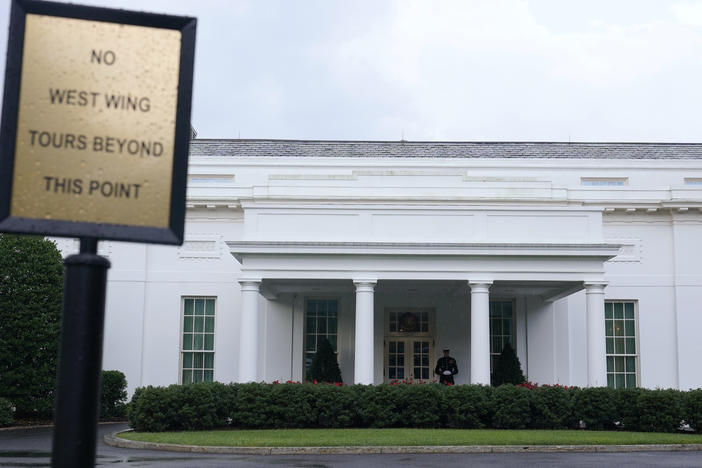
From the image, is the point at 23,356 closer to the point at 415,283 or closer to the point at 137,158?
the point at 415,283

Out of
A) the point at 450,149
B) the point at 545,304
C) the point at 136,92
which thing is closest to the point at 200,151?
the point at 450,149

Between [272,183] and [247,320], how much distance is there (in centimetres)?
691

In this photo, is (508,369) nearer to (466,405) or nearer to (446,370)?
(446,370)

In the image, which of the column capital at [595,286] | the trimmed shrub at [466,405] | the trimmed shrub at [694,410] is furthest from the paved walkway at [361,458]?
the column capital at [595,286]

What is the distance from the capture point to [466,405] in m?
20.5

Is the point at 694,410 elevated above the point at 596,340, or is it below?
below

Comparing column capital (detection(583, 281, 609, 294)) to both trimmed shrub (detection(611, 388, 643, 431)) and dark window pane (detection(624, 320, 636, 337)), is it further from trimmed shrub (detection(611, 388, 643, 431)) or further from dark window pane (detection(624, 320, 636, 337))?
dark window pane (detection(624, 320, 636, 337))

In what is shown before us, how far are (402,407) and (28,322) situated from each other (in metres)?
11.4

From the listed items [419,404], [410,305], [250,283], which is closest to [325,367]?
[250,283]

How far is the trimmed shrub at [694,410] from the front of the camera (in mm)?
20531

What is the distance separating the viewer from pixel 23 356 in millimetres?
24594

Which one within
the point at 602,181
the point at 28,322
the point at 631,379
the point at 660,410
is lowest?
the point at 660,410

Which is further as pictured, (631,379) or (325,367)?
(631,379)

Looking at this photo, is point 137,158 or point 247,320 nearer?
point 137,158
